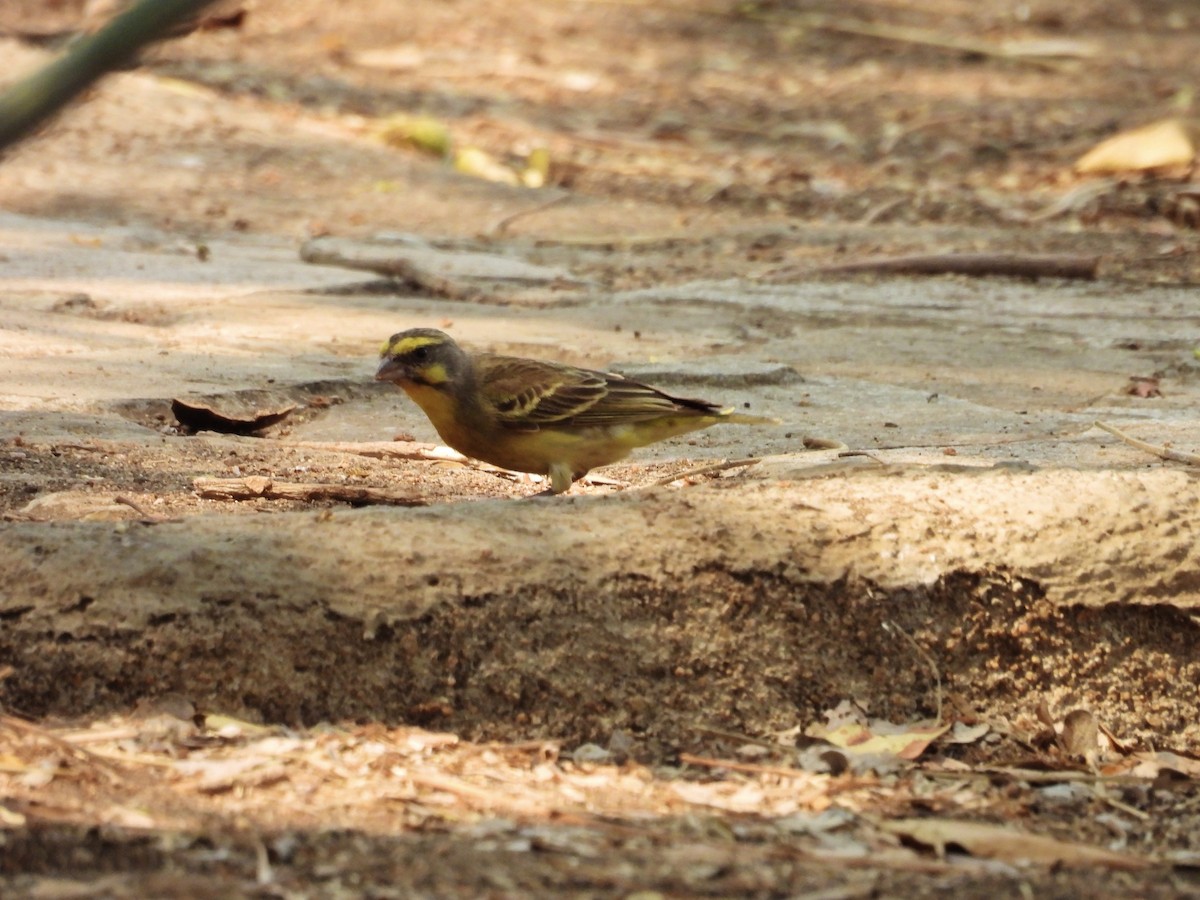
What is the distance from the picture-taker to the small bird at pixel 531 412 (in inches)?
195

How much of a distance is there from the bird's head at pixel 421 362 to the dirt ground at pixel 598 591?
270mm

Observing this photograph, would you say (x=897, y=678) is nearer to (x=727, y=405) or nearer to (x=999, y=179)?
(x=727, y=405)

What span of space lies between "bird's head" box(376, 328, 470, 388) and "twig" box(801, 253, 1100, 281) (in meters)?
3.82

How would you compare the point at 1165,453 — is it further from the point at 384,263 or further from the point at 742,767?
the point at 384,263

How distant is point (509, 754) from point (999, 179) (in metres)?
9.12

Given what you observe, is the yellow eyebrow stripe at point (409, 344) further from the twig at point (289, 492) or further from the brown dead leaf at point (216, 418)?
the twig at point (289, 492)

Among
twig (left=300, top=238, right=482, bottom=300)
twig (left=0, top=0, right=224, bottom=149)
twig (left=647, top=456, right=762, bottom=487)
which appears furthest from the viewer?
twig (left=300, top=238, right=482, bottom=300)

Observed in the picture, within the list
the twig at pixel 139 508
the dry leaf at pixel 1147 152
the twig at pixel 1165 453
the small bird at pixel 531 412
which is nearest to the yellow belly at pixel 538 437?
the small bird at pixel 531 412

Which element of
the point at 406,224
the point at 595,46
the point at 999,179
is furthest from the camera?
the point at 595,46

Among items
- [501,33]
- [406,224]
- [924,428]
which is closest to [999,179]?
[406,224]

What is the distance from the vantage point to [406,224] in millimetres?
10039

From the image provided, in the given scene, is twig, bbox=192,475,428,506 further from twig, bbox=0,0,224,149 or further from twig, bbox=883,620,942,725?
twig, bbox=0,0,224,149

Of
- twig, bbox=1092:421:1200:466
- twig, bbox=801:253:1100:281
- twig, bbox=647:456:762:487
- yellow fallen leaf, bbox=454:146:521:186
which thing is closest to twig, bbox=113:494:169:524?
twig, bbox=647:456:762:487

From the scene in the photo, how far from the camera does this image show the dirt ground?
121 inches
